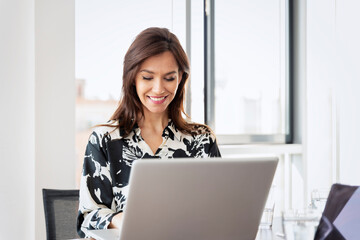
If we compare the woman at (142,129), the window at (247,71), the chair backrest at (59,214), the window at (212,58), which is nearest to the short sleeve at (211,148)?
the woman at (142,129)

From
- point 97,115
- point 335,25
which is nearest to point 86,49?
point 97,115

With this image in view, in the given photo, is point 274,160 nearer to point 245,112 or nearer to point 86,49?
point 86,49

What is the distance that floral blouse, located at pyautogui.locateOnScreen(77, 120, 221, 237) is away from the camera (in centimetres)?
185

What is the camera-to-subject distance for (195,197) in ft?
4.08

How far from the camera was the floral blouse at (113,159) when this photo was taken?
6.07 ft

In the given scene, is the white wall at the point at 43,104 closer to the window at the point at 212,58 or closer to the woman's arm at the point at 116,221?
the window at the point at 212,58

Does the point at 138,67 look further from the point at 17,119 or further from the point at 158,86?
the point at 17,119

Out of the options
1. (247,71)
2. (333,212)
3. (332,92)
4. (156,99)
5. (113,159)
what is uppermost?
(247,71)

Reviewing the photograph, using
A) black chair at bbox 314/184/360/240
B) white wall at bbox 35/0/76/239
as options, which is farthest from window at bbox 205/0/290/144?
black chair at bbox 314/184/360/240

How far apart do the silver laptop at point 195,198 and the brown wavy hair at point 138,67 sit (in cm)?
86

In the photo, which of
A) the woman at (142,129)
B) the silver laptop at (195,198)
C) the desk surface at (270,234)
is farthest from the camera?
the woman at (142,129)

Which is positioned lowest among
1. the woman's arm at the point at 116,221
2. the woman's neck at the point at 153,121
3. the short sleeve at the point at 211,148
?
the woman's arm at the point at 116,221

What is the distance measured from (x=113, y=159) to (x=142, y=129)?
0.22 metres

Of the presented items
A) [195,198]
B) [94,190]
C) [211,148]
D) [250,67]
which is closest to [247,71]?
[250,67]
